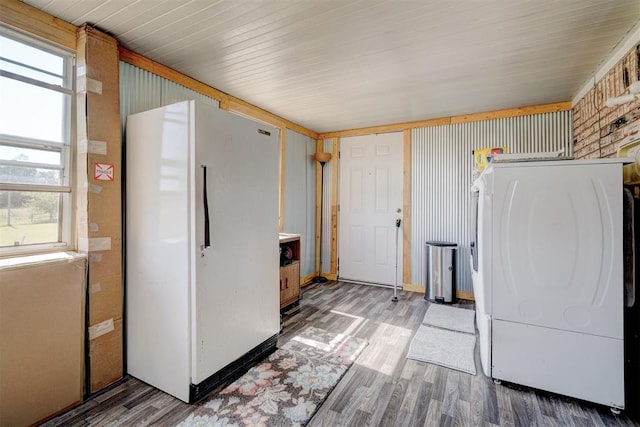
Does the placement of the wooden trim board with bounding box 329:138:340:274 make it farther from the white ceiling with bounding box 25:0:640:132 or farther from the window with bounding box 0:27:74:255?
the window with bounding box 0:27:74:255

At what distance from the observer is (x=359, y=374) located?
229 cm

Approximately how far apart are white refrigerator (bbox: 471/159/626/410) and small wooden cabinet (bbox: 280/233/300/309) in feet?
7.15

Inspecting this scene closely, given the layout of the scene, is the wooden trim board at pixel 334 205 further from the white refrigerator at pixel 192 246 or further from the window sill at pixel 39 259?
the window sill at pixel 39 259

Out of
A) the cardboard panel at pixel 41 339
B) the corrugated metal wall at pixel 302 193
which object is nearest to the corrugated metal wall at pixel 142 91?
the cardboard panel at pixel 41 339

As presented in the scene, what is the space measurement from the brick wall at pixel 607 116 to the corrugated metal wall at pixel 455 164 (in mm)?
Result: 350

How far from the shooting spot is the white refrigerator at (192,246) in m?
1.93

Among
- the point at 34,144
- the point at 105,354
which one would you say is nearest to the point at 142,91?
the point at 34,144

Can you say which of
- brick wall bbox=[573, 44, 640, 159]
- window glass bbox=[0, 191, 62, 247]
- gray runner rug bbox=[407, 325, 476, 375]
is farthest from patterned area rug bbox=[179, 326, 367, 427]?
brick wall bbox=[573, 44, 640, 159]

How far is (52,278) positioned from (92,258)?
0.24 m

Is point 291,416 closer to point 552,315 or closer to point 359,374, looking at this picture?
point 359,374

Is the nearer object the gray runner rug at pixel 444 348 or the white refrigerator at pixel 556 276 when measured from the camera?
the white refrigerator at pixel 556 276

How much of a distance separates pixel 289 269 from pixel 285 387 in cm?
166

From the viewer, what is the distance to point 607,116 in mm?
2562

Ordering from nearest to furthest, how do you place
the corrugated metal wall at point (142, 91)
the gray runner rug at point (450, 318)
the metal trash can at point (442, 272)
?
the corrugated metal wall at point (142, 91)
the gray runner rug at point (450, 318)
the metal trash can at point (442, 272)
